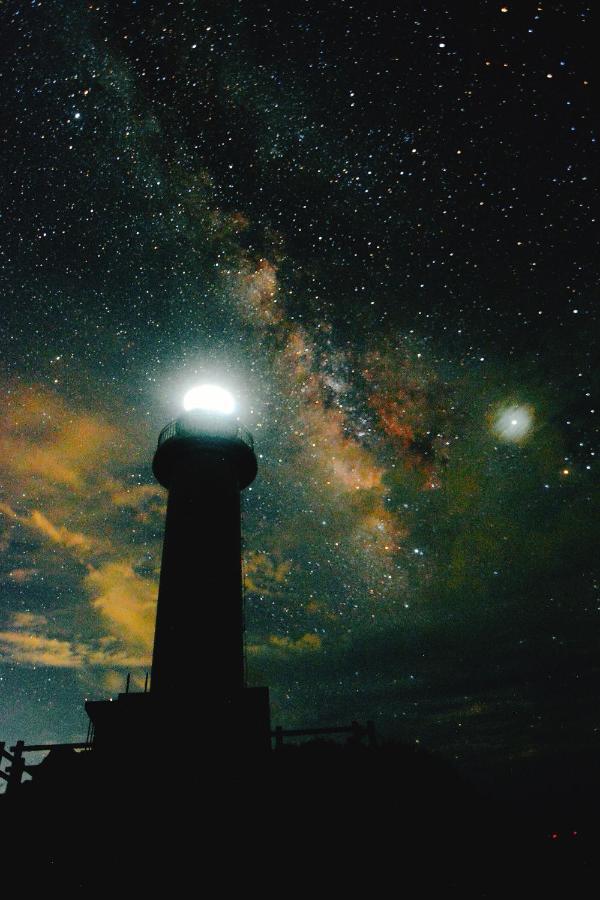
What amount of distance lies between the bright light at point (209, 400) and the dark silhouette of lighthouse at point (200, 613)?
1.60ft

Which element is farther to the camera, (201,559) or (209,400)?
(209,400)

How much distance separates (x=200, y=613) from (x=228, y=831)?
4.47 m

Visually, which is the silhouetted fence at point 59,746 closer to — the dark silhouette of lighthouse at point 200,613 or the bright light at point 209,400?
the dark silhouette of lighthouse at point 200,613

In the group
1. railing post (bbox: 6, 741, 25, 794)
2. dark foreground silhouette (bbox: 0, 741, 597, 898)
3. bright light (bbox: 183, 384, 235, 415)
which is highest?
bright light (bbox: 183, 384, 235, 415)

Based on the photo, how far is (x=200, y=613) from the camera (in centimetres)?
1191

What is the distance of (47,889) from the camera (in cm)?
787

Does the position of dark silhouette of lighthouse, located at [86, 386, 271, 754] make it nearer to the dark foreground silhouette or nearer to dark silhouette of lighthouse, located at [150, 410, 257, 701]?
dark silhouette of lighthouse, located at [150, 410, 257, 701]

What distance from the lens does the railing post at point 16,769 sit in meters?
9.69

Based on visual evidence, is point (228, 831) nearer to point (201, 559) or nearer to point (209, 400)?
point (201, 559)

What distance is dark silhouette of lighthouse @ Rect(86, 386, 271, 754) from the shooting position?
10422 mm

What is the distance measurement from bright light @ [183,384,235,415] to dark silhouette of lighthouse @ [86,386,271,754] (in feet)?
1.60

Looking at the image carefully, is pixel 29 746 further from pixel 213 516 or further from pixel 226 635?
pixel 213 516

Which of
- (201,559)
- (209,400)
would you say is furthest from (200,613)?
(209,400)

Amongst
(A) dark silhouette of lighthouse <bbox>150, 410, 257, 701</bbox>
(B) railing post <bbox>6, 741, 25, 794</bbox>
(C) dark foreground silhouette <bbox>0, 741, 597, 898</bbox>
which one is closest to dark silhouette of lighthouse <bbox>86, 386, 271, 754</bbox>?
(A) dark silhouette of lighthouse <bbox>150, 410, 257, 701</bbox>
